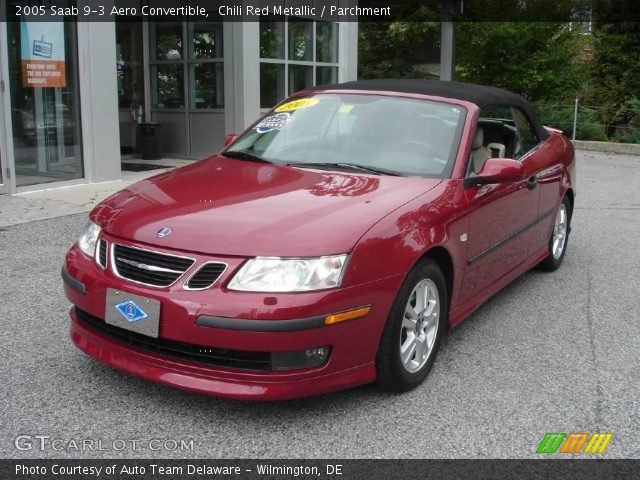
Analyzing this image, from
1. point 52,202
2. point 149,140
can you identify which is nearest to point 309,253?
point 52,202

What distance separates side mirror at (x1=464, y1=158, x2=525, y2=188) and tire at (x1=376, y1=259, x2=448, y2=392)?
2.27 feet

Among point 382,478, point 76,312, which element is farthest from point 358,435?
point 76,312

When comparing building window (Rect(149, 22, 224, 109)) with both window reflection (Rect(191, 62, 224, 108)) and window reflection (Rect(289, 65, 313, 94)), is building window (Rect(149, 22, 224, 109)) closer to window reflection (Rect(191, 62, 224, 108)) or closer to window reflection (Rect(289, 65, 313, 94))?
window reflection (Rect(191, 62, 224, 108))

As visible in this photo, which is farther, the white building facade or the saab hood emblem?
the white building facade

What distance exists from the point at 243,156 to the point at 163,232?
4.52ft

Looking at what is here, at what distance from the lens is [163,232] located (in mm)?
3172

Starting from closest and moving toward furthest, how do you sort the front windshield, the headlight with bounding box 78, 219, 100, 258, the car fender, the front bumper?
the front bumper < the car fender < the headlight with bounding box 78, 219, 100, 258 < the front windshield

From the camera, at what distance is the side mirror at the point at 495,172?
4.01 m

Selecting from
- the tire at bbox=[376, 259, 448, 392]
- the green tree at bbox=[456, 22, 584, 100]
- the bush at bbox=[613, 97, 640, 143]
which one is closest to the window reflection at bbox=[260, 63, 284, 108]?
the green tree at bbox=[456, 22, 584, 100]

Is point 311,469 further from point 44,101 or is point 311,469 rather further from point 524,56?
point 524,56

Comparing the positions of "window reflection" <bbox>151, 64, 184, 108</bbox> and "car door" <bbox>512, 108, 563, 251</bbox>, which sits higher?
"window reflection" <bbox>151, 64, 184, 108</bbox>

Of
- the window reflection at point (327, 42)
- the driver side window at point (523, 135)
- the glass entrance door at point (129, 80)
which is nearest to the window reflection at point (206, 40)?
the glass entrance door at point (129, 80)

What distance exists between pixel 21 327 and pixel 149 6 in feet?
34.0

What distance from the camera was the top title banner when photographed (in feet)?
31.5
